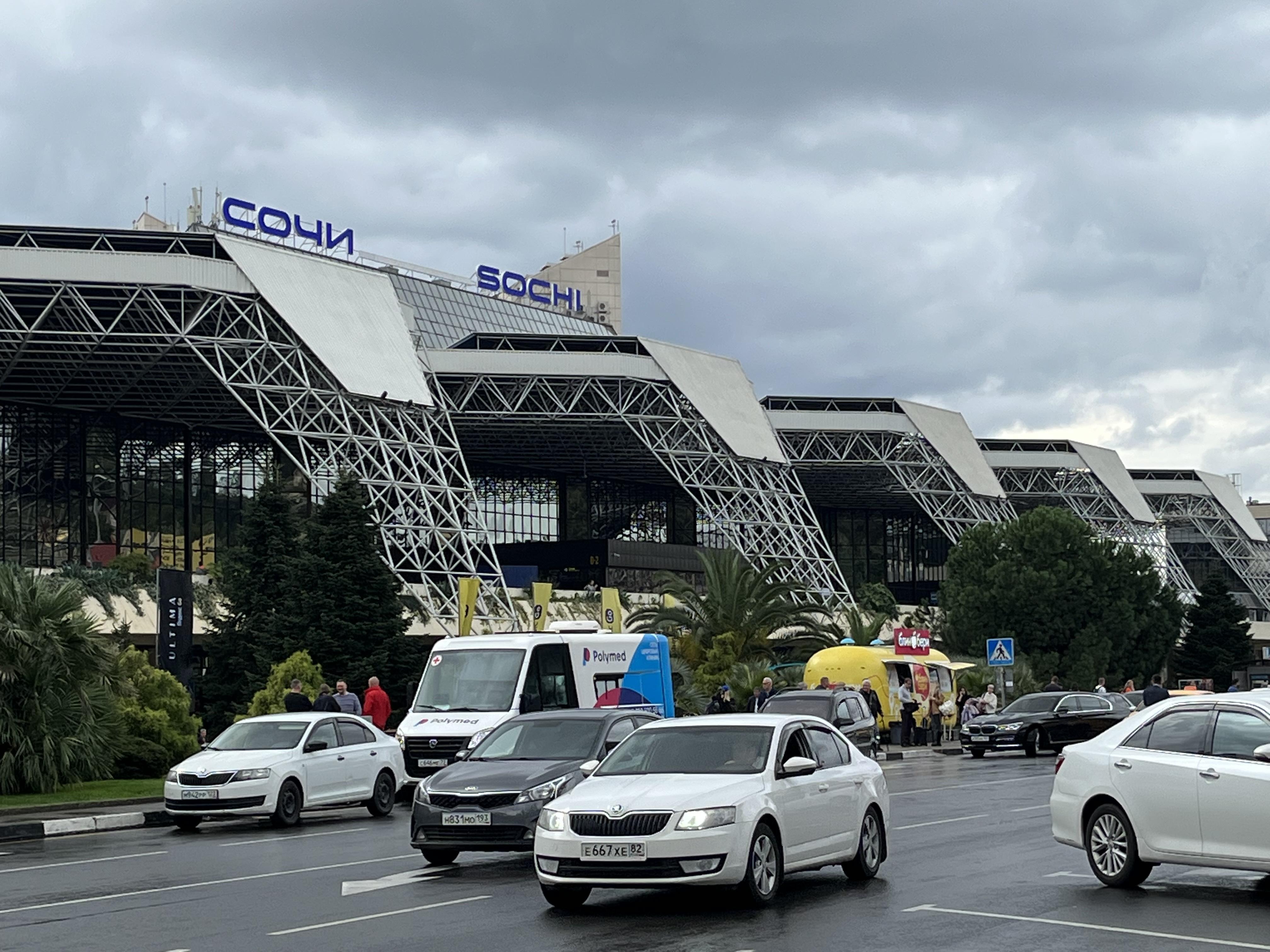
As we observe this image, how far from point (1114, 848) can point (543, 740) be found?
626 cm

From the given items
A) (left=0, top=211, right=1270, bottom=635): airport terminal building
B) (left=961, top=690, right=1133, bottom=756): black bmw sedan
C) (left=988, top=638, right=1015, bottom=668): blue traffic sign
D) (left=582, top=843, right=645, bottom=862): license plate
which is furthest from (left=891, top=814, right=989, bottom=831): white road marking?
(left=0, top=211, right=1270, bottom=635): airport terminal building

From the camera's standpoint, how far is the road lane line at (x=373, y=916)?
12131mm

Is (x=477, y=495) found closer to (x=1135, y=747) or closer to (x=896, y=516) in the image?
(x=896, y=516)

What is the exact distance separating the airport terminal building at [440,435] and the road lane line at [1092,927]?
42.3 m

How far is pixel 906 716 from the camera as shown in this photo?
46.0 metres

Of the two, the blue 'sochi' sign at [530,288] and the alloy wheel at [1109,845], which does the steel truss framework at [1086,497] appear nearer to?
the blue 'sochi' sign at [530,288]

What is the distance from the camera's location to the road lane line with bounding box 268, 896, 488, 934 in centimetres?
1213

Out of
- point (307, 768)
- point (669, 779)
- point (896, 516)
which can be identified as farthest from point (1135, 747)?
point (896, 516)

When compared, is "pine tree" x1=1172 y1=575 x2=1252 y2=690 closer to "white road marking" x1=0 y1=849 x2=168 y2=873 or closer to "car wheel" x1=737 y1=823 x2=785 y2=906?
"white road marking" x1=0 y1=849 x2=168 y2=873

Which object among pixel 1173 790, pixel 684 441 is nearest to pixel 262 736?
pixel 1173 790

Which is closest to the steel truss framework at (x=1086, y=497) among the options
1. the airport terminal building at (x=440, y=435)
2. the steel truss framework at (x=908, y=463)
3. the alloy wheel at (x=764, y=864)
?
the airport terminal building at (x=440, y=435)

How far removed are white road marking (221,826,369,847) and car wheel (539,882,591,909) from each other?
771 centimetres

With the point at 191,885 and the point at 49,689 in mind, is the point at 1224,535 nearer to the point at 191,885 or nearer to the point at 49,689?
the point at 49,689

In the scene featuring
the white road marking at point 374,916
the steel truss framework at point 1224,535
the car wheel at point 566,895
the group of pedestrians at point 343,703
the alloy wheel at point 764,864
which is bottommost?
the white road marking at point 374,916
